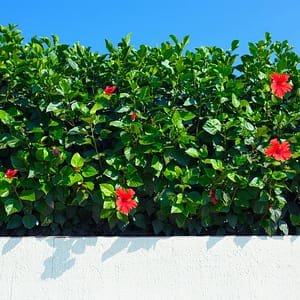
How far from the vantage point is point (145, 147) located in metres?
2.22

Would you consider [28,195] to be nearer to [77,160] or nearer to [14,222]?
[14,222]

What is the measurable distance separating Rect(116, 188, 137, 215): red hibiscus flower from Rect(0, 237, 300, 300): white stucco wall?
16 centimetres

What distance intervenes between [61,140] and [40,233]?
1.72ft

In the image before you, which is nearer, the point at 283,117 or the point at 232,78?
the point at 283,117

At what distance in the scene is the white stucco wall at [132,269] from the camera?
2141 mm

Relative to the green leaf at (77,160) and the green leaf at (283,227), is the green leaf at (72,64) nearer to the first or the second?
the green leaf at (77,160)

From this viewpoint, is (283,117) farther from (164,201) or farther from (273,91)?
(164,201)

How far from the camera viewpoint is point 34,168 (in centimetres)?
223

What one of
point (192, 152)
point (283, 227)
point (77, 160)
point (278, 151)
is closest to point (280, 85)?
point (278, 151)

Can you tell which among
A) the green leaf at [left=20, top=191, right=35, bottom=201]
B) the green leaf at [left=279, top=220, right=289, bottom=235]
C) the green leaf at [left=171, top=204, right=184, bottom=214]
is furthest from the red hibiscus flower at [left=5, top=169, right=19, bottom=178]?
the green leaf at [left=279, top=220, right=289, bottom=235]

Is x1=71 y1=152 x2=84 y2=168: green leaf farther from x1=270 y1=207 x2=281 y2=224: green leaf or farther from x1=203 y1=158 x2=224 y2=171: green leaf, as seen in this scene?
x1=270 y1=207 x2=281 y2=224: green leaf

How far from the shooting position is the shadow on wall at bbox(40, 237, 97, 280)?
2150mm

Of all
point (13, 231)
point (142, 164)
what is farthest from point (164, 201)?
point (13, 231)

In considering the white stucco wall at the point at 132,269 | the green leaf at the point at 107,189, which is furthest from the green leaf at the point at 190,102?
the white stucco wall at the point at 132,269
